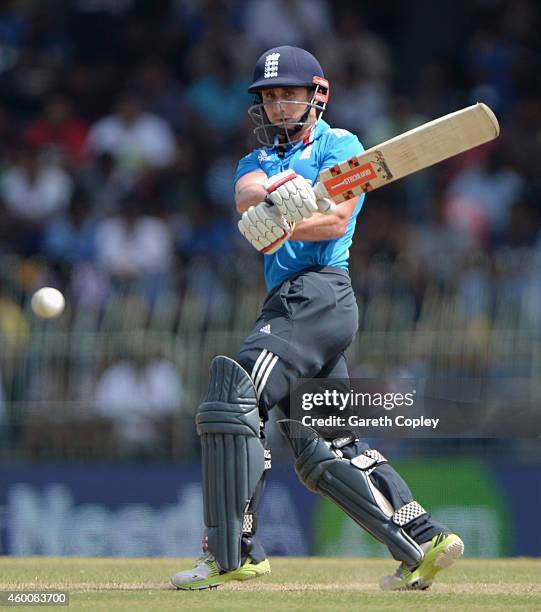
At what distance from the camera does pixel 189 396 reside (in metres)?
9.10

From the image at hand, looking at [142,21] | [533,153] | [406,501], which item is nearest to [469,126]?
[406,501]

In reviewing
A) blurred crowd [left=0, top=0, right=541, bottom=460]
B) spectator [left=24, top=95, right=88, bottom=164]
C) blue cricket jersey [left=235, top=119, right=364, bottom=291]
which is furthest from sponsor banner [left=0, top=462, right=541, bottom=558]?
spectator [left=24, top=95, right=88, bottom=164]

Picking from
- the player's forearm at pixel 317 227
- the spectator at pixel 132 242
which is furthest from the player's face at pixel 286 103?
the spectator at pixel 132 242

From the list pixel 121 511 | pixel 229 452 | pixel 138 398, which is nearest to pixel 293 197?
pixel 229 452

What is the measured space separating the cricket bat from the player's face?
1.64 feet

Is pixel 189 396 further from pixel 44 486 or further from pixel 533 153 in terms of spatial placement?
pixel 533 153

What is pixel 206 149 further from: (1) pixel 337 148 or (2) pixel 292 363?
(2) pixel 292 363

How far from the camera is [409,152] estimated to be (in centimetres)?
520

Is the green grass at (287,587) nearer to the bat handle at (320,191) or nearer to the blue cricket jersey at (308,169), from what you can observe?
the blue cricket jersey at (308,169)

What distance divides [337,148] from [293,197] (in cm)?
59

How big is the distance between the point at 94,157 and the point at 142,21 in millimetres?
2408

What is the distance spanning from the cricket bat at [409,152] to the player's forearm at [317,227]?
0.14 metres

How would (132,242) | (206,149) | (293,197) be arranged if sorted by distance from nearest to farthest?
(293,197) < (132,242) < (206,149)

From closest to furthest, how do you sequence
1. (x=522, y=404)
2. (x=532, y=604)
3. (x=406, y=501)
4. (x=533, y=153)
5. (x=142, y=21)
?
(x=532, y=604)
(x=406, y=501)
(x=522, y=404)
(x=533, y=153)
(x=142, y=21)
